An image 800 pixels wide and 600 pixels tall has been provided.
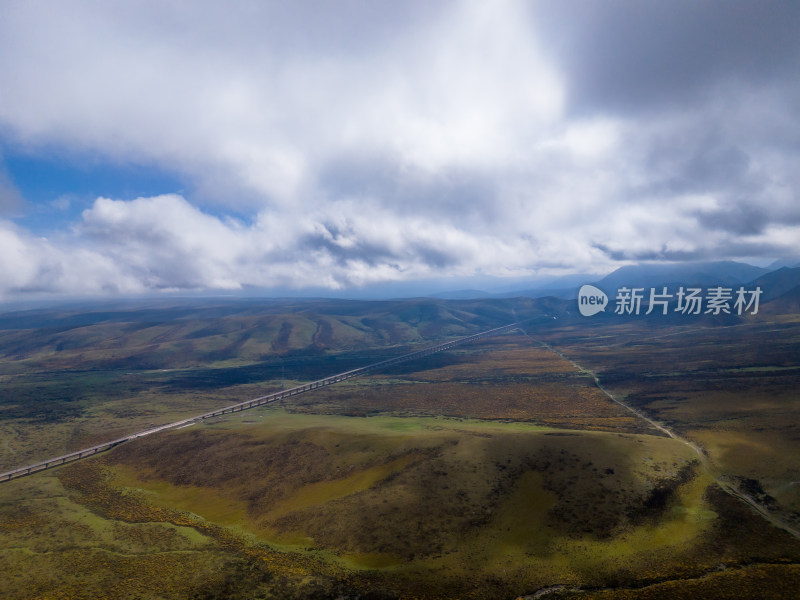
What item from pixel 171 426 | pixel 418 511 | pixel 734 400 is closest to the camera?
pixel 418 511

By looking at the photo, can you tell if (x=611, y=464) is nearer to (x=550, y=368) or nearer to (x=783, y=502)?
(x=783, y=502)

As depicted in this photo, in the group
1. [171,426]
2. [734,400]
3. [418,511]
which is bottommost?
[171,426]

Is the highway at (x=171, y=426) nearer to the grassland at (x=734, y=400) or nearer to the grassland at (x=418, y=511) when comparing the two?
the grassland at (x=418, y=511)

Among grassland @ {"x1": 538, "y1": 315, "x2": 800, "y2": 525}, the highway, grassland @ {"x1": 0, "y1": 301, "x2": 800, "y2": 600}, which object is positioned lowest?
the highway

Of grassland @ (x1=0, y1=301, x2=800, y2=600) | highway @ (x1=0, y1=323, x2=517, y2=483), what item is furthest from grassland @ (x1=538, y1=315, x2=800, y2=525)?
highway @ (x1=0, y1=323, x2=517, y2=483)

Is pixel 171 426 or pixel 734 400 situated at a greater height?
pixel 734 400

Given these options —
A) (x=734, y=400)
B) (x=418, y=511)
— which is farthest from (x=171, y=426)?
(x=734, y=400)

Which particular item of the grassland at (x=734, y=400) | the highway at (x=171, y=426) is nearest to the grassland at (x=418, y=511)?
the grassland at (x=734, y=400)

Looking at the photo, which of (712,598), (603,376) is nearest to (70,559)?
(712,598)

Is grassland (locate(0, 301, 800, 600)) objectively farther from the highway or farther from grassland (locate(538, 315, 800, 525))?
the highway

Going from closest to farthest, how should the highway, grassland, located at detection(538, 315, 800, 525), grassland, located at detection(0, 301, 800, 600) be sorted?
grassland, located at detection(0, 301, 800, 600) < grassland, located at detection(538, 315, 800, 525) < the highway

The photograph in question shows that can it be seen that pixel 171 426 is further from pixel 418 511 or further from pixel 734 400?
pixel 734 400
